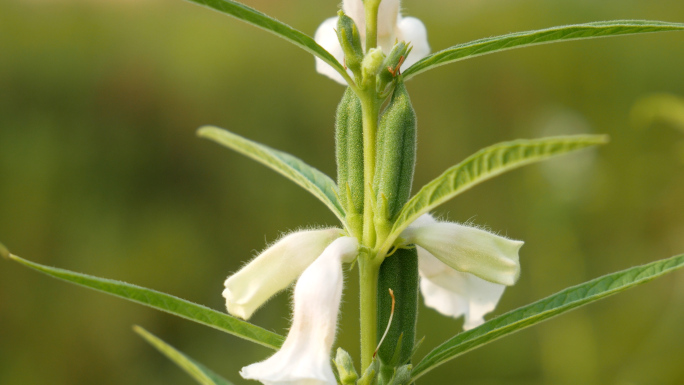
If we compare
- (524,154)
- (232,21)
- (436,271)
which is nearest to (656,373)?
(436,271)

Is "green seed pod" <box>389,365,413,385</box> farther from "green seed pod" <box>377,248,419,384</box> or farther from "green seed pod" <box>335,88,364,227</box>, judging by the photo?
"green seed pod" <box>335,88,364,227</box>

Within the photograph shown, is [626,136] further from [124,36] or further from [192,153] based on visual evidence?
[124,36]

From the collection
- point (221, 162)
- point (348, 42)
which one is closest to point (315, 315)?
point (348, 42)

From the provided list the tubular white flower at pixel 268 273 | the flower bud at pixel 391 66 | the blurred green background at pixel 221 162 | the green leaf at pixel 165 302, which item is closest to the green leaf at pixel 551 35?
the flower bud at pixel 391 66

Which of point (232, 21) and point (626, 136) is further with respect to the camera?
point (232, 21)

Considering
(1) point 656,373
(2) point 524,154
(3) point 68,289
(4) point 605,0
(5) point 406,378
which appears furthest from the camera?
(4) point 605,0

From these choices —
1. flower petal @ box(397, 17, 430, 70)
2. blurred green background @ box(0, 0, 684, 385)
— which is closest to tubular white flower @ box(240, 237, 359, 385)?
flower petal @ box(397, 17, 430, 70)
